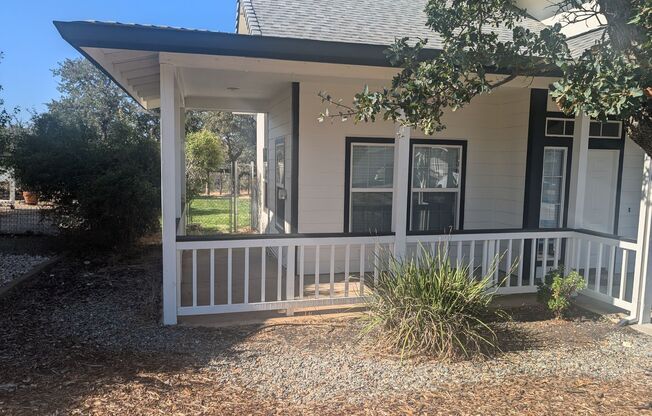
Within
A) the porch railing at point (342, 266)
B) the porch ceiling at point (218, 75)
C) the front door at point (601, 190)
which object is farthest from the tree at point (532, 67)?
the front door at point (601, 190)

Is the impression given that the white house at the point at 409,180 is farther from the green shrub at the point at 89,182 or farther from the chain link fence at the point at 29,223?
the chain link fence at the point at 29,223

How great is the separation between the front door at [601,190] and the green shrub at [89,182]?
24.0 feet

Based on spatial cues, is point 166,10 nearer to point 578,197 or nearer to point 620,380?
point 578,197

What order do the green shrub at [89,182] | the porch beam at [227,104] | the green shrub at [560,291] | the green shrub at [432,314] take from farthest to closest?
the porch beam at [227,104], the green shrub at [89,182], the green shrub at [560,291], the green shrub at [432,314]

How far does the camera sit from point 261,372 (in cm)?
392

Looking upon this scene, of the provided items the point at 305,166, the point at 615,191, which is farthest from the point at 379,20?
the point at 615,191

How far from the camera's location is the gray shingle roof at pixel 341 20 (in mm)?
6382

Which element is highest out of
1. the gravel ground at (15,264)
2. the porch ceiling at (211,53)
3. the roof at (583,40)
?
the roof at (583,40)

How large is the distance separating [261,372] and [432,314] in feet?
5.04

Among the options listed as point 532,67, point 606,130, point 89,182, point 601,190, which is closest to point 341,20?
point 532,67

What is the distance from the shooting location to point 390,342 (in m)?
4.37

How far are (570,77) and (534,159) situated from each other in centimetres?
418

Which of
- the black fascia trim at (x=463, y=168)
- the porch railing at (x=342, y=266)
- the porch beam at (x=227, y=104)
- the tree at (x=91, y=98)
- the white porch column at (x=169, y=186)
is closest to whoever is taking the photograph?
the white porch column at (x=169, y=186)

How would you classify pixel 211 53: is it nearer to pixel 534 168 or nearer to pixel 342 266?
pixel 342 266
